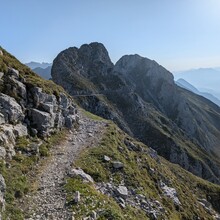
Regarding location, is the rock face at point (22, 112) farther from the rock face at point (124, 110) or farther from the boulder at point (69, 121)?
the rock face at point (124, 110)

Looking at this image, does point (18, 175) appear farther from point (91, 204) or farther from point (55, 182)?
point (91, 204)

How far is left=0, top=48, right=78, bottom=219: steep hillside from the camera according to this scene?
22.9 meters

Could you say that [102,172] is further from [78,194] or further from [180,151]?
[180,151]

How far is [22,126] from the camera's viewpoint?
104ft

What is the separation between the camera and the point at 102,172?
3094 cm

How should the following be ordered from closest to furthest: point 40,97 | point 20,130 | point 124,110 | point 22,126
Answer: point 20,130
point 22,126
point 40,97
point 124,110

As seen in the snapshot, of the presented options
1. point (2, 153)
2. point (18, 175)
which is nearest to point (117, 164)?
point (18, 175)

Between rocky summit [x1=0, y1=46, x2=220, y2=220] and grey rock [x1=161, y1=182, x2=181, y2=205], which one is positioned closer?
rocky summit [x1=0, y1=46, x2=220, y2=220]

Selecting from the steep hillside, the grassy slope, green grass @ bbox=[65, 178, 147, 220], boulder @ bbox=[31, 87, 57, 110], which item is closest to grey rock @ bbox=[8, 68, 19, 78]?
the steep hillside

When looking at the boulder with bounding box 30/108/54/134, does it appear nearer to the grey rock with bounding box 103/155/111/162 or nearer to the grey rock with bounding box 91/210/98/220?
the grey rock with bounding box 103/155/111/162

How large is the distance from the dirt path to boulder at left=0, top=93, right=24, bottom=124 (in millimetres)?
4948

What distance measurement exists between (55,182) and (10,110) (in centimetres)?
935

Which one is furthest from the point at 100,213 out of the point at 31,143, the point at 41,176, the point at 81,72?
the point at 81,72

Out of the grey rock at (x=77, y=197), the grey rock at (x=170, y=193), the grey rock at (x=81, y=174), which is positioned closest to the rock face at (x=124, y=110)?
the grey rock at (x=170, y=193)
